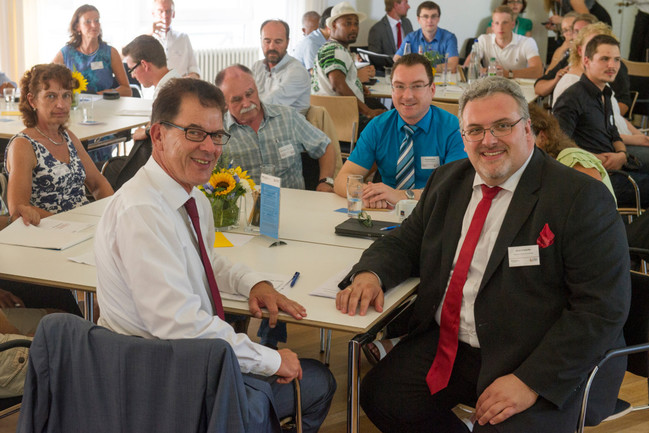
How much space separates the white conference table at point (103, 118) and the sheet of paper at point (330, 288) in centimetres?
276

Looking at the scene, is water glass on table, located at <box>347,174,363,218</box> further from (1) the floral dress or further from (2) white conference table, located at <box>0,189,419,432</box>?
(1) the floral dress

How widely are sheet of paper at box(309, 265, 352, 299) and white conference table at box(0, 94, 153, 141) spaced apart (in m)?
2.76

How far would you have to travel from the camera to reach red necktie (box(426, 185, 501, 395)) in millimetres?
2275

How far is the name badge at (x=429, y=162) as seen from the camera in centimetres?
359

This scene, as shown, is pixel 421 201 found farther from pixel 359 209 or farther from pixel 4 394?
pixel 4 394

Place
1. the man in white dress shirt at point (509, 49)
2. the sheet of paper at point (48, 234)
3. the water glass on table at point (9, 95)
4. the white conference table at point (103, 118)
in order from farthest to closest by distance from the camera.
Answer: the man in white dress shirt at point (509, 49) < the water glass on table at point (9, 95) < the white conference table at point (103, 118) < the sheet of paper at point (48, 234)

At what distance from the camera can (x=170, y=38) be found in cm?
786

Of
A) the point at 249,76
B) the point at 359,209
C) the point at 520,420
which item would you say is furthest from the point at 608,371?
the point at 249,76

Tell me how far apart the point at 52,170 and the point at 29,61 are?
427 cm

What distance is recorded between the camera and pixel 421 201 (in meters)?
2.54

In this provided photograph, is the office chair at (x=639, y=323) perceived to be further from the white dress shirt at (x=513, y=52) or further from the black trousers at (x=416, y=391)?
the white dress shirt at (x=513, y=52)

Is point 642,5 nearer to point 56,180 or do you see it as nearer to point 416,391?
point 56,180

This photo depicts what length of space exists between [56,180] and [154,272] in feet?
6.70

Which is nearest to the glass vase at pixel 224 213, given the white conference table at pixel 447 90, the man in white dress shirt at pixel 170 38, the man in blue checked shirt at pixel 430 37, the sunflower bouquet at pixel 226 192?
the sunflower bouquet at pixel 226 192
